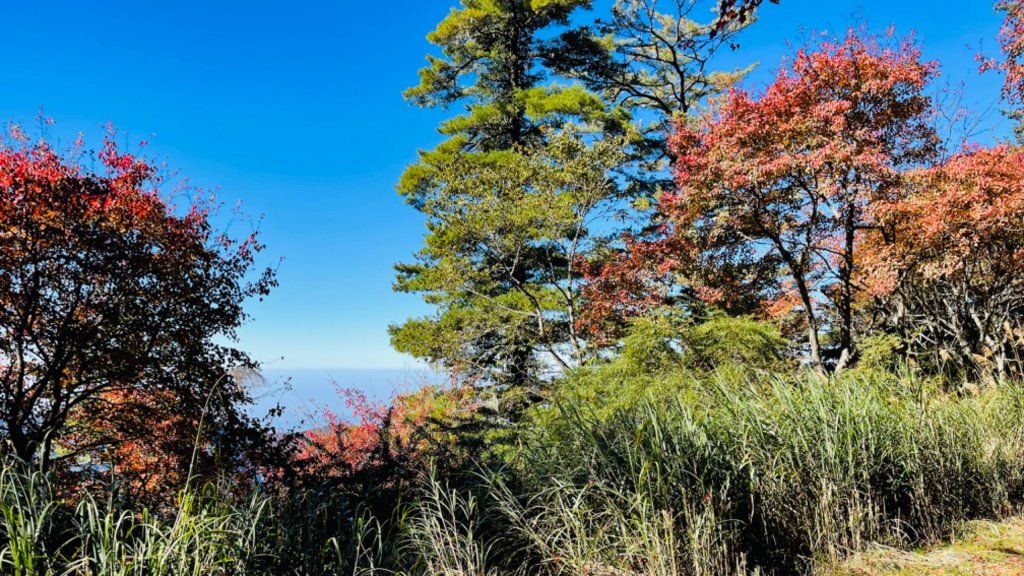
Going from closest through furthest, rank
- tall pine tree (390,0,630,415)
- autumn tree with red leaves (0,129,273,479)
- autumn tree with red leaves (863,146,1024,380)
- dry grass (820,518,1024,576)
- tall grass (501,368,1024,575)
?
tall grass (501,368,1024,575) < dry grass (820,518,1024,576) < autumn tree with red leaves (0,129,273,479) < autumn tree with red leaves (863,146,1024,380) < tall pine tree (390,0,630,415)

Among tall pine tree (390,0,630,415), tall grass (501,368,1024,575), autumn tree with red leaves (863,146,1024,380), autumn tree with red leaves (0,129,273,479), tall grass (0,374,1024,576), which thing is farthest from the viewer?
tall pine tree (390,0,630,415)

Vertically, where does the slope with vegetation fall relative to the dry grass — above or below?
above

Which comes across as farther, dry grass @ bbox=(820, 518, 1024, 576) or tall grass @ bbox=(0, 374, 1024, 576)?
dry grass @ bbox=(820, 518, 1024, 576)

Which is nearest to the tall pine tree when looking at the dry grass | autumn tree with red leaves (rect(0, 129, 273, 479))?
autumn tree with red leaves (rect(0, 129, 273, 479))

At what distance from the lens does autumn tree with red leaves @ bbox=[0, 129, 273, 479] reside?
4.38m

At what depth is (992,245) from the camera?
21.4 ft

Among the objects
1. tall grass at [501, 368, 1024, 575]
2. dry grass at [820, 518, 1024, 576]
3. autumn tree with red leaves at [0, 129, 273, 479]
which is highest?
autumn tree with red leaves at [0, 129, 273, 479]

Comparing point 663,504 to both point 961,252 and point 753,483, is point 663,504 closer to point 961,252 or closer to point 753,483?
point 753,483

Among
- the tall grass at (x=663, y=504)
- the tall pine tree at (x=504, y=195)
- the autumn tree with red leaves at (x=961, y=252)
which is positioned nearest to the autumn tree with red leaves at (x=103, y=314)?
the tall grass at (x=663, y=504)

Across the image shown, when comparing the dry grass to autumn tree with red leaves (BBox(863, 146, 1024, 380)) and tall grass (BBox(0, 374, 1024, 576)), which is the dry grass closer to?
tall grass (BBox(0, 374, 1024, 576))

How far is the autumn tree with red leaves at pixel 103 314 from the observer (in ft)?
14.4

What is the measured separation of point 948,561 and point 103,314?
700cm

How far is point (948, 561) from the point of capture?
2775 mm

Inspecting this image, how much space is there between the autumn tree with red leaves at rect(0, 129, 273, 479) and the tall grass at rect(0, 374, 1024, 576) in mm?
2270
